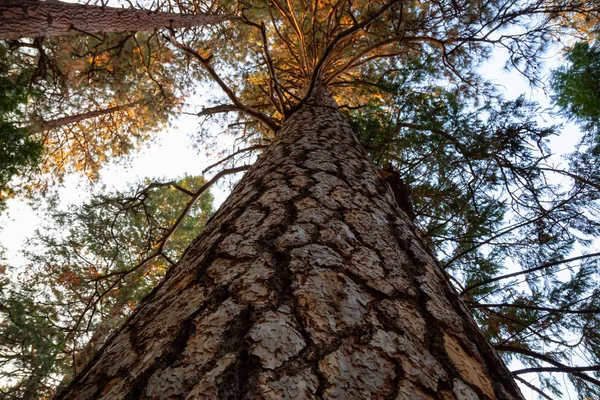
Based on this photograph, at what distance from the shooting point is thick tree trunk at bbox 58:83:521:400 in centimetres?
56

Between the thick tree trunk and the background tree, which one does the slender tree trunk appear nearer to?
the background tree

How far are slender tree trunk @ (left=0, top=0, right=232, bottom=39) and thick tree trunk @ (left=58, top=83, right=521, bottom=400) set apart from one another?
324 cm

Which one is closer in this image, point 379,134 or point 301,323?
point 301,323

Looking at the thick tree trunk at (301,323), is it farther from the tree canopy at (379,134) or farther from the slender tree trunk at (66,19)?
the slender tree trunk at (66,19)

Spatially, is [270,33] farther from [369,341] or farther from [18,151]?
[369,341]

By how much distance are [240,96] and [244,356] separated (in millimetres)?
5473

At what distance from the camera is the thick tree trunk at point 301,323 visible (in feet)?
1.84

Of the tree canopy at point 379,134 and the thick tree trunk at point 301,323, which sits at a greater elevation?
the tree canopy at point 379,134

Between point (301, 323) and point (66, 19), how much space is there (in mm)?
4035

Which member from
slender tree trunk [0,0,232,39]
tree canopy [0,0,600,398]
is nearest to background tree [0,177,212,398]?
tree canopy [0,0,600,398]

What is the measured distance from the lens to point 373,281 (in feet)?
2.74

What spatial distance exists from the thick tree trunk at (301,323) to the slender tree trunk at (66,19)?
10.6 ft

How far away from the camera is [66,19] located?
3.23 meters

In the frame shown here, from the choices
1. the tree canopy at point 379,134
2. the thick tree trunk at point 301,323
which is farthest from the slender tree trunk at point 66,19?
the thick tree trunk at point 301,323
